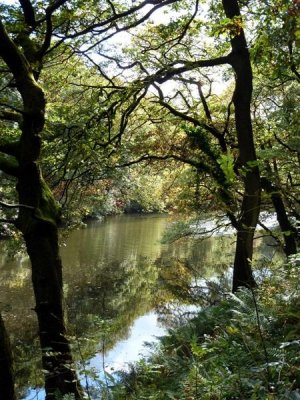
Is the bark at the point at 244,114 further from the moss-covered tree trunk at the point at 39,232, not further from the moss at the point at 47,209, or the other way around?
the moss-covered tree trunk at the point at 39,232

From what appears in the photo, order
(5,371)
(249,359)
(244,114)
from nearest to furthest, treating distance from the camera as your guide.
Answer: (249,359), (5,371), (244,114)

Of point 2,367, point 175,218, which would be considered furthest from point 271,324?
point 175,218

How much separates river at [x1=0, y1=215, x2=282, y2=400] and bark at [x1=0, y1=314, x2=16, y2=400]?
0.94 ft

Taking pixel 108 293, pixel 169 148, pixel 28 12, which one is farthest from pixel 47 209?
pixel 108 293

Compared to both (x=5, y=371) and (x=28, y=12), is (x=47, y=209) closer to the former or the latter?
(x=5, y=371)

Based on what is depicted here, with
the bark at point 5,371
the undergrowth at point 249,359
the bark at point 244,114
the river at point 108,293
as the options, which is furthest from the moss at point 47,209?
the bark at point 244,114

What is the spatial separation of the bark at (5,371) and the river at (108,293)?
11.2 inches

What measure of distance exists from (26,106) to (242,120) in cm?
441

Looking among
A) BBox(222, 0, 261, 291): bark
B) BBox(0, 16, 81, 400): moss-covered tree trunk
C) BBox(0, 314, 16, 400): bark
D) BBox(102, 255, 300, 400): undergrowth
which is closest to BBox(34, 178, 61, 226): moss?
BBox(0, 16, 81, 400): moss-covered tree trunk

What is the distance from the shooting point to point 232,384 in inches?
106

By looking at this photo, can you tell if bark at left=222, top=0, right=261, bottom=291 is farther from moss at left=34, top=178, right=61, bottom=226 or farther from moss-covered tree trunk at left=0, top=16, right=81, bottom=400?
moss-covered tree trunk at left=0, top=16, right=81, bottom=400

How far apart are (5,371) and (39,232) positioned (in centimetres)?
164

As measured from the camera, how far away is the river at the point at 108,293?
810 centimetres

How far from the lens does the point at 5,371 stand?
13.8 ft
